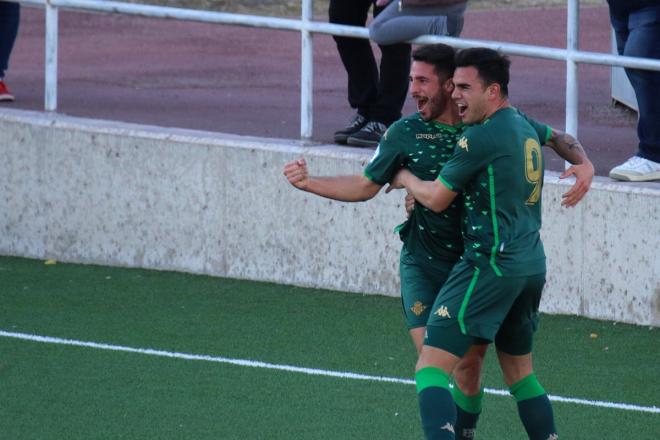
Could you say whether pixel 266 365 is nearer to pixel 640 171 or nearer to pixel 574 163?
pixel 574 163

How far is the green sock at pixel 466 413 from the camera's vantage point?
6.16 meters

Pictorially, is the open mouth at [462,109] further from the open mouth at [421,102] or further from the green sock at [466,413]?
the green sock at [466,413]

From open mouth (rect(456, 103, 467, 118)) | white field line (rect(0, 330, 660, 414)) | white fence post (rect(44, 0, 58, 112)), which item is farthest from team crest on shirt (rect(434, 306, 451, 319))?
white fence post (rect(44, 0, 58, 112))

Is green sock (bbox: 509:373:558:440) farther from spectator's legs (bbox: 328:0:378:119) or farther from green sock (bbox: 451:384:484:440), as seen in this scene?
spectator's legs (bbox: 328:0:378:119)

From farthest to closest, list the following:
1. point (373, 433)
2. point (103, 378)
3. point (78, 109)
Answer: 1. point (78, 109)
2. point (103, 378)
3. point (373, 433)

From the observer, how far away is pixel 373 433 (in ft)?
21.9

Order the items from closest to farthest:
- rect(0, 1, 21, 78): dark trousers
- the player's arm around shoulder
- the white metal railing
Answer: the player's arm around shoulder < the white metal railing < rect(0, 1, 21, 78): dark trousers

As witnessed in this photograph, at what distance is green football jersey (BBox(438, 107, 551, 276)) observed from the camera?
5.52 meters

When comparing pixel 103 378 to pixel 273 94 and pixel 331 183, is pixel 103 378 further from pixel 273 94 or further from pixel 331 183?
pixel 273 94

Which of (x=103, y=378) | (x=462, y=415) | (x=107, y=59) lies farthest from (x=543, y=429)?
(x=107, y=59)

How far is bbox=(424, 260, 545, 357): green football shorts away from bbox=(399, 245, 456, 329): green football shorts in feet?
0.54

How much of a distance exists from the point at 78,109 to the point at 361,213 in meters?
3.10

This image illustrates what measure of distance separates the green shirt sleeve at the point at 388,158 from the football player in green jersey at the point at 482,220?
0.06 meters

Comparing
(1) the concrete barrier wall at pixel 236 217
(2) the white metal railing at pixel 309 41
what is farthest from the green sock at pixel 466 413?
(2) the white metal railing at pixel 309 41
